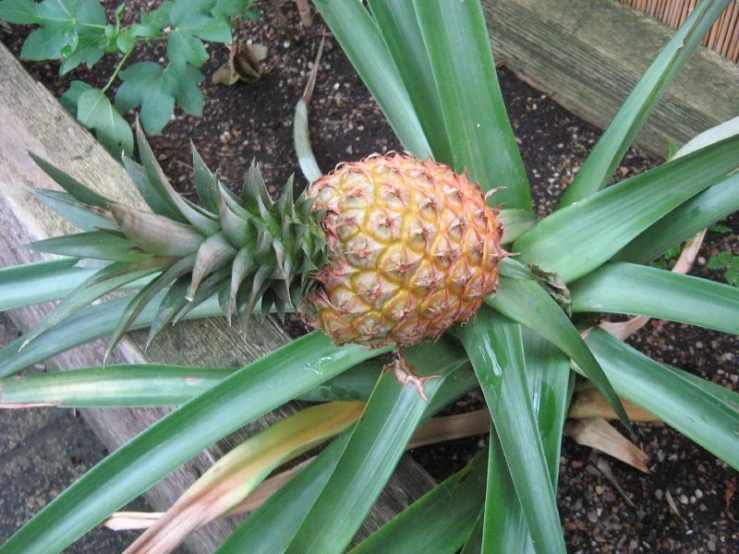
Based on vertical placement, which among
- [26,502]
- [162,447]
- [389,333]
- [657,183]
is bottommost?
[26,502]

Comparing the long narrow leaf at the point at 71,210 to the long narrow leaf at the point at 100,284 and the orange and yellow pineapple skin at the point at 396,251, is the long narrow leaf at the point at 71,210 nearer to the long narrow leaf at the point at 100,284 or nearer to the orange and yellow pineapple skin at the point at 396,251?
the long narrow leaf at the point at 100,284

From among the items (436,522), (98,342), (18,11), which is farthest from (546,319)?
(18,11)

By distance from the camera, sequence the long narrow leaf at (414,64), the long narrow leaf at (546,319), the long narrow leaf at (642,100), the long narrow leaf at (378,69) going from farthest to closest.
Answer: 1. the long narrow leaf at (378,69)
2. the long narrow leaf at (414,64)
3. the long narrow leaf at (642,100)
4. the long narrow leaf at (546,319)

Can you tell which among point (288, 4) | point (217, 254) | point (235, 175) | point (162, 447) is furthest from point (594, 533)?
point (288, 4)

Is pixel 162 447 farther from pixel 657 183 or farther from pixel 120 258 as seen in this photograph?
pixel 657 183

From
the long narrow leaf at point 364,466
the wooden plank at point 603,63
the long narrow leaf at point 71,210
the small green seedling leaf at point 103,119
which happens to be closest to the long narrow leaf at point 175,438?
the long narrow leaf at point 364,466

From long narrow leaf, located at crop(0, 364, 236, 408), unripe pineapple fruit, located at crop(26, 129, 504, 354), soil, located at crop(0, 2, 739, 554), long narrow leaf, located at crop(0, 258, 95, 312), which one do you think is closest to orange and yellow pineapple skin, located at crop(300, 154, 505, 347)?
unripe pineapple fruit, located at crop(26, 129, 504, 354)
